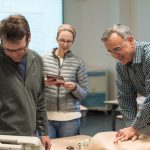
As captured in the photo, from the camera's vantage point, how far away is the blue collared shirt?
5.86 ft

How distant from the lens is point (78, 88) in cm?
273

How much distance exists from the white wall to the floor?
1.70ft

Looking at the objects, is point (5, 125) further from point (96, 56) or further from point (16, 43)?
point (96, 56)

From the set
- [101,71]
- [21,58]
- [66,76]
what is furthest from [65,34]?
[101,71]

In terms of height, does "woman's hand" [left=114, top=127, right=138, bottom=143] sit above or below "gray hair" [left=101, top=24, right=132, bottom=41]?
below

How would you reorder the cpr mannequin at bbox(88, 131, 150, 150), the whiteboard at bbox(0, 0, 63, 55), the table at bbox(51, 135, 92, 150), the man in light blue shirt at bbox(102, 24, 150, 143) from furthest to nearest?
the whiteboard at bbox(0, 0, 63, 55) < the table at bbox(51, 135, 92, 150) < the man in light blue shirt at bbox(102, 24, 150, 143) < the cpr mannequin at bbox(88, 131, 150, 150)

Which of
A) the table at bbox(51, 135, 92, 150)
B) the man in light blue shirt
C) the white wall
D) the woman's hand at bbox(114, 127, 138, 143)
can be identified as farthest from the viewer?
the white wall

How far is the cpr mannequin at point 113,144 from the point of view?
150 centimetres

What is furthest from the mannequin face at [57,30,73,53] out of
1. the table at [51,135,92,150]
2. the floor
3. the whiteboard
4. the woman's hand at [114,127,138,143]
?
the whiteboard

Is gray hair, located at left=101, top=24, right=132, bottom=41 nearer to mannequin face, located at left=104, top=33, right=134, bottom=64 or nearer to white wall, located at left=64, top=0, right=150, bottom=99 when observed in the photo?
mannequin face, located at left=104, top=33, right=134, bottom=64

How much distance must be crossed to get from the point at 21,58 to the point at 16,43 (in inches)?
6.1

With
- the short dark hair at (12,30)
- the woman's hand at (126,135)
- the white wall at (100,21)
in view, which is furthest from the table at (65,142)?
the white wall at (100,21)

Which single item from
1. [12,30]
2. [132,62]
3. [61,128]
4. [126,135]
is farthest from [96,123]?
[12,30]

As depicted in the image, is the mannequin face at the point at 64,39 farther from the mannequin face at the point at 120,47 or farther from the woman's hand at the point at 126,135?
the woman's hand at the point at 126,135
